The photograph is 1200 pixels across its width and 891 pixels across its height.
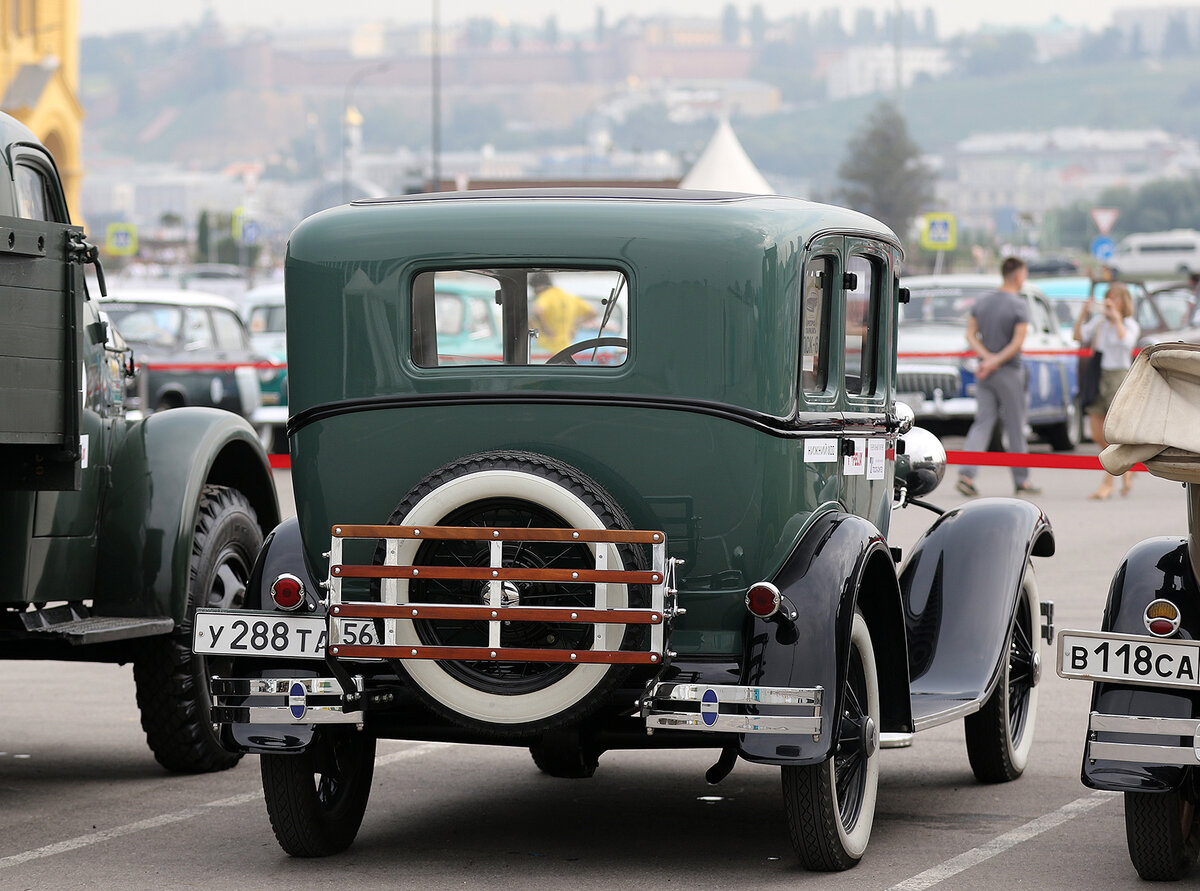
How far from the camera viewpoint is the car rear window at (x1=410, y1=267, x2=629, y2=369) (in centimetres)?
557

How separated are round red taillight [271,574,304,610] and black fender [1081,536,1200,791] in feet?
7.34

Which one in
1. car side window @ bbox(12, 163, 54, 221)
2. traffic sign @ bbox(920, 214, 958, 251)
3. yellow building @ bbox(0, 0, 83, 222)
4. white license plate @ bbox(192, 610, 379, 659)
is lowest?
white license plate @ bbox(192, 610, 379, 659)

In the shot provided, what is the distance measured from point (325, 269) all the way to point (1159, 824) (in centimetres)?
280

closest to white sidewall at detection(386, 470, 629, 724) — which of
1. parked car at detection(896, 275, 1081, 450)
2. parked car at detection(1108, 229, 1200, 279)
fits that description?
parked car at detection(896, 275, 1081, 450)

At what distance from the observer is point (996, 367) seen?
Answer: 50.9 feet

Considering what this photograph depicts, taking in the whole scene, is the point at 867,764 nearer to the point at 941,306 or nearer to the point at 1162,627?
the point at 1162,627

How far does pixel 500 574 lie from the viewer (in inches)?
200

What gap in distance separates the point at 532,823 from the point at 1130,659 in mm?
2020

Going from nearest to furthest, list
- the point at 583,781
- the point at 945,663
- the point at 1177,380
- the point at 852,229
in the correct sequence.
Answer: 1. the point at 1177,380
2. the point at 852,229
3. the point at 945,663
4. the point at 583,781

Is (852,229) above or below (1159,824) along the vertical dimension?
above

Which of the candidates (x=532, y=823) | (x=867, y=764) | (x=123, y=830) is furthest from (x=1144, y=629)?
(x=123, y=830)

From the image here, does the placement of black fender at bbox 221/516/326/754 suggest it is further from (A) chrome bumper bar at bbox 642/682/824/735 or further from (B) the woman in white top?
(B) the woman in white top

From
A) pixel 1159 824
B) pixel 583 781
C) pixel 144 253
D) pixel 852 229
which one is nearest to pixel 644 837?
pixel 583 781

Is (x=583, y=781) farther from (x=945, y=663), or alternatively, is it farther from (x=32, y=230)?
(x=32, y=230)
